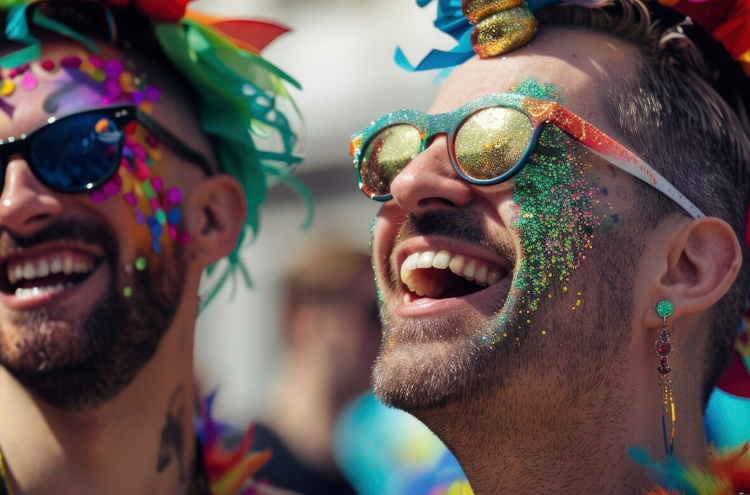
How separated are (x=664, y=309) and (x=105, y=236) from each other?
166 centimetres

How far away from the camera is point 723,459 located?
8.20ft

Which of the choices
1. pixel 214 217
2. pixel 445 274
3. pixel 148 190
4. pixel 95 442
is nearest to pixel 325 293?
pixel 214 217

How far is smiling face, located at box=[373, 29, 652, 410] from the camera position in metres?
2.25

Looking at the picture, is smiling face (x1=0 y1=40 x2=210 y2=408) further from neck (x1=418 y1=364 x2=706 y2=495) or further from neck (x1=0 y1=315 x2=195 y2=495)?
neck (x1=418 y1=364 x2=706 y2=495)

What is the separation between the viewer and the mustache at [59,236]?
287cm

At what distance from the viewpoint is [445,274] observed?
2553mm

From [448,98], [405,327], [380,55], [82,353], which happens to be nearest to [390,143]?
[448,98]

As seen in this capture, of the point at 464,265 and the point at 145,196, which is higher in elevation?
the point at 464,265

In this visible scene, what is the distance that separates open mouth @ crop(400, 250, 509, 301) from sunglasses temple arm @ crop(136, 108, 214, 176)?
1088 millimetres

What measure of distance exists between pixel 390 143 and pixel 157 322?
1.04 metres

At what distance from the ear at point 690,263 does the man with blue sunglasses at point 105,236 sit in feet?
5.08

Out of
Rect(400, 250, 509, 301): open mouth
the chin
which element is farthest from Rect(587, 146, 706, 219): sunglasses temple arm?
the chin

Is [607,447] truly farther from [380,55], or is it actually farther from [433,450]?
[380,55]

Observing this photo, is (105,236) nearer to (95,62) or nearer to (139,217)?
(139,217)
